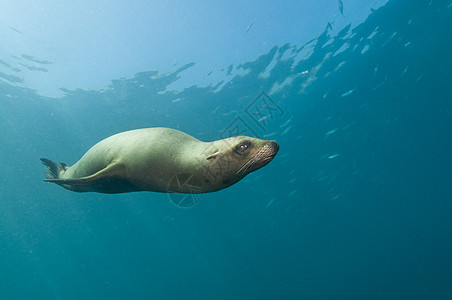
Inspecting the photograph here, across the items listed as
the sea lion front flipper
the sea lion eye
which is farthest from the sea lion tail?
the sea lion eye

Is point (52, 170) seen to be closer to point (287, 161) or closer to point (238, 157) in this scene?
point (238, 157)

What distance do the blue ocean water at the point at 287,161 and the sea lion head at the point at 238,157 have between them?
37.0ft

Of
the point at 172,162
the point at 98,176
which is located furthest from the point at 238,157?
the point at 98,176

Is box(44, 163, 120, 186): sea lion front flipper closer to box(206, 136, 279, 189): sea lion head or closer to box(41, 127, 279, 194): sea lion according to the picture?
box(41, 127, 279, 194): sea lion

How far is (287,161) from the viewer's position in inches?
835

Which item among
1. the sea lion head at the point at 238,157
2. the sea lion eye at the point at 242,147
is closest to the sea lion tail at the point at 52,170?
the sea lion head at the point at 238,157

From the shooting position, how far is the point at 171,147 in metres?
2.75

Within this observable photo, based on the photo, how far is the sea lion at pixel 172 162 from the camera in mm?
2363

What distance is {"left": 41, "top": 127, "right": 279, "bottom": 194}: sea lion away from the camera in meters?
2.36

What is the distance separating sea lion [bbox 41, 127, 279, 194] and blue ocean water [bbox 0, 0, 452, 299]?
10698 millimetres

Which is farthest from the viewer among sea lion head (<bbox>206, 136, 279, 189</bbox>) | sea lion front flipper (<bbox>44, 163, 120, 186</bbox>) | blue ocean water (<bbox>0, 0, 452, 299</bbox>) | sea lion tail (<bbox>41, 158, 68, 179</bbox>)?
blue ocean water (<bbox>0, 0, 452, 299</bbox>)

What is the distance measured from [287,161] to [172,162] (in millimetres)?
19417

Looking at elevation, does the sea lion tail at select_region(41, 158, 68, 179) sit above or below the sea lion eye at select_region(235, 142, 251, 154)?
above

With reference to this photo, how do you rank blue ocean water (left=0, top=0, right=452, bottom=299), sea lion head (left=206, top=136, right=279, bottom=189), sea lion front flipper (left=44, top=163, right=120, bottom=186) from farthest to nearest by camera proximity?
blue ocean water (left=0, top=0, right=452, bottom=299) → sea lion front flipper (left=44, top=163, right=120, bottom=186) → sea lion head (left=206, top=136, right=279, bottom=189)
